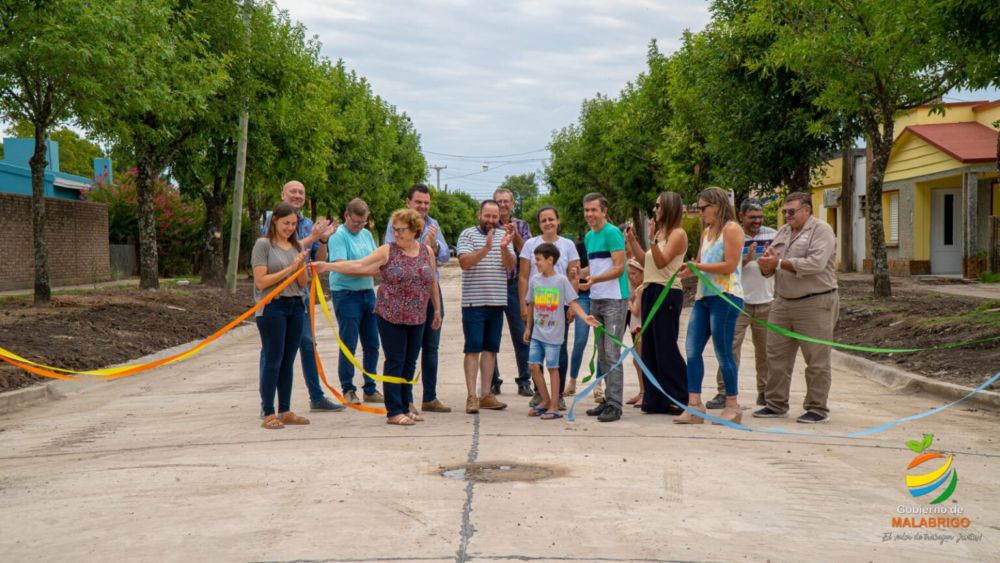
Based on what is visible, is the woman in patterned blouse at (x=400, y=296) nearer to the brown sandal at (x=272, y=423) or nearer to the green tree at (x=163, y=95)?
the brown sandal at (x=272, y=423)

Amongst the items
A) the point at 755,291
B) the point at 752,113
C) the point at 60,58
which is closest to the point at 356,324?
the point at 755,291

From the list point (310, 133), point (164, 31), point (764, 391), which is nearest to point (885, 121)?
point (764, 391)

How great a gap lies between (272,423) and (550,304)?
2572 millimetres

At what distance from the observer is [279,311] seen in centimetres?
841

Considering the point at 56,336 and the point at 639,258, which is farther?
the point at 56,336

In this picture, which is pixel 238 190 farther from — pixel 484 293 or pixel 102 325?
pixel 484 293

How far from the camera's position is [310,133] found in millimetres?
29734

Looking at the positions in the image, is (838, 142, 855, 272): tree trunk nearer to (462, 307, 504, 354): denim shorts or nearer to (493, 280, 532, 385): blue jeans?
(493, 280, 532, 385): blue jeans

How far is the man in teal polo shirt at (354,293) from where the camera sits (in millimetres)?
9484

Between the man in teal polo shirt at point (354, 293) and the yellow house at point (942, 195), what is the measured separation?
20351mm

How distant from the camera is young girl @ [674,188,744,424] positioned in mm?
8305

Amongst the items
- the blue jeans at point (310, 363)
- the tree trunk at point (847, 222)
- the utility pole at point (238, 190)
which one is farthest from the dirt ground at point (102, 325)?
the tree trunk at point (847, 222)

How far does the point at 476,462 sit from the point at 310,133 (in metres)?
24.2

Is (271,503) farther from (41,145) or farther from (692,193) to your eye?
(692,193)
